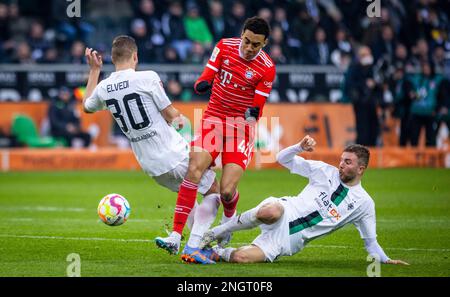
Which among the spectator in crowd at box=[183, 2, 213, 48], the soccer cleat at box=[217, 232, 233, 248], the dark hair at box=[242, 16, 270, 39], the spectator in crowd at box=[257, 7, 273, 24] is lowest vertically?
the soccer cleat at box=[217, 232, 233, 248]

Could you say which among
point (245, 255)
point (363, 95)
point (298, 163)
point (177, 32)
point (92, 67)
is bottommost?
point (245, 255)

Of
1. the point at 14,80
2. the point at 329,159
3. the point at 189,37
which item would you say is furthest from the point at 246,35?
the point at 189,37

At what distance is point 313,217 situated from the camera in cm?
872

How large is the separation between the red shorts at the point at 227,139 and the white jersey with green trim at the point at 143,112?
0.98 feet

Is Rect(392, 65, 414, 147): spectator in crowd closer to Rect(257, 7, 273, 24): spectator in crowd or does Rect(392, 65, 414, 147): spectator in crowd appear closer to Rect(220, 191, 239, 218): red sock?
Rect(257, 7, 273, 24): spectator in crowd

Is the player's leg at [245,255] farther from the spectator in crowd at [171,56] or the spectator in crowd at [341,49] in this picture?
the spectator in crowd at [341,49]

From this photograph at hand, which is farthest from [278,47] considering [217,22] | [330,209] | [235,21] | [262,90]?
[330,209]

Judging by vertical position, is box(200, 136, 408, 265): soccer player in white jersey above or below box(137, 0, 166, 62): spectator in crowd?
below

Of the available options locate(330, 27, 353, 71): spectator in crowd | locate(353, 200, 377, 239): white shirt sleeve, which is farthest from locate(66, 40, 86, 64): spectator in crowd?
locate(353, 200, 377, 239): white shirt sleeve

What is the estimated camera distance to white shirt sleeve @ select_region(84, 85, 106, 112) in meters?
9.08

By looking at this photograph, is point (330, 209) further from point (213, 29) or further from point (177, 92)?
point (213, 29)

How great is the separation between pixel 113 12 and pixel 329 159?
7.33m

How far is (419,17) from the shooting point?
24.3m

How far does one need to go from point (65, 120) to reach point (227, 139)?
1155 centimetres
